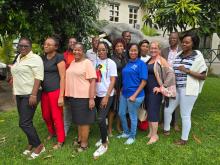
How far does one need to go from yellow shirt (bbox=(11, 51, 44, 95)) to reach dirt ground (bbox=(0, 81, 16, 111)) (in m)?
4.45

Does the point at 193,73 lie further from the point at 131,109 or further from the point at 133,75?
the point at 131,109

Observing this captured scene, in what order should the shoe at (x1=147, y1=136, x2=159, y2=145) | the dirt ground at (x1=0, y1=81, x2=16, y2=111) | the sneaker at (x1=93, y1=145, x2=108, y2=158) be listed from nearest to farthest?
the sneaker at (x1=93, y1=145, x2=108, y2=158) → the shoe at (x1=147, y1=136, x2=159, y2=145) → the dirt ground at (x1=0, y1=81, x2=16, y2=111)

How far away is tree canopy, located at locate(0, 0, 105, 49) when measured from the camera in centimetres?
712

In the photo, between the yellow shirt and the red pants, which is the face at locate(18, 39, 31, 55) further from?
the red pants

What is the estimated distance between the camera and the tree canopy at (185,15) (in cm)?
616

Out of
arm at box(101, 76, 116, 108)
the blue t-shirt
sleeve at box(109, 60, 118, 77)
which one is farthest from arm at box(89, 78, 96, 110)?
the blue t-shirt

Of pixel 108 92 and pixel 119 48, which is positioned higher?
pixel 119 48

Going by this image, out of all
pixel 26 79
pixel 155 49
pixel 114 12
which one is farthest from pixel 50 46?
pixel 114 12

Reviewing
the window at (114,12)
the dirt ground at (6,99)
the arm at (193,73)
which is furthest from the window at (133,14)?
the arm at (193,73)

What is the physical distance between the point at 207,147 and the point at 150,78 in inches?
58.1

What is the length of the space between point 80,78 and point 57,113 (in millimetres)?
737

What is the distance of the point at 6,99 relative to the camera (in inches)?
414

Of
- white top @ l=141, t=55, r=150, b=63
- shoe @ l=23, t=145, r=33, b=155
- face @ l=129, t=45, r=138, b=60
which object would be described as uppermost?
face @ l=129, t=45, r=138, b=60

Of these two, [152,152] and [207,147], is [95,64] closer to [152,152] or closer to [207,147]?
[152,152]
